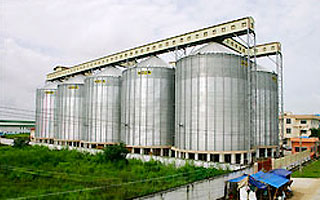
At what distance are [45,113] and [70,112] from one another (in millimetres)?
9222

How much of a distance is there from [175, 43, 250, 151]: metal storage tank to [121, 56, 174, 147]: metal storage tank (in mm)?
4676

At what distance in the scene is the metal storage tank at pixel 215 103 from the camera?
94.5ft

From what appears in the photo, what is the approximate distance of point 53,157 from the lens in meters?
28.4

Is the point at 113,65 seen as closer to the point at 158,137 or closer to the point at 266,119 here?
the point at 158,137

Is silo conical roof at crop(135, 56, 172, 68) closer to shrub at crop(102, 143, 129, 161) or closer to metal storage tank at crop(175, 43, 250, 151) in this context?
metal storage tank at crop(175, 43, 250, 151)

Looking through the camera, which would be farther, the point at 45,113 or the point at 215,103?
the point at 45,113

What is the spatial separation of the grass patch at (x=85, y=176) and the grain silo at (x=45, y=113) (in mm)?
25970

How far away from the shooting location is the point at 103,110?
42.2 metres

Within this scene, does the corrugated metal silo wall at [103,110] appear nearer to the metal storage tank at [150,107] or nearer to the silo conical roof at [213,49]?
the metal storage tank at [150,107]

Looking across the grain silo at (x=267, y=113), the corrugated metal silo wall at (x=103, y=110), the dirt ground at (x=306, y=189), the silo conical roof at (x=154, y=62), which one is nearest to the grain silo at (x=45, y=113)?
the corrugated metal silo wall at (x=103, y=110)

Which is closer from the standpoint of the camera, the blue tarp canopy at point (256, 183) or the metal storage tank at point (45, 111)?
the blue tarp canopy at point (256, 183)

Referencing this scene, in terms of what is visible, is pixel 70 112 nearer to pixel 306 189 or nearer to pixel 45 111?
pixel 45 111

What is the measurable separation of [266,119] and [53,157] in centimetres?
3118

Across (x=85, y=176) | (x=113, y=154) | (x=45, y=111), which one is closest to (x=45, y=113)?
(x=45, y=111)
